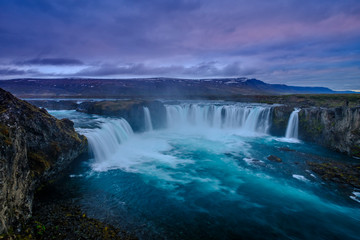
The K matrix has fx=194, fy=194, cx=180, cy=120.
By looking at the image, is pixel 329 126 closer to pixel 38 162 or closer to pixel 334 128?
pixel 334 128

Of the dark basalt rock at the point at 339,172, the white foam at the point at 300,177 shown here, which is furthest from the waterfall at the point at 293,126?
the white foam at the point at 300,177

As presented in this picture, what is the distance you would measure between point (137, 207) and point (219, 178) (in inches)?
269

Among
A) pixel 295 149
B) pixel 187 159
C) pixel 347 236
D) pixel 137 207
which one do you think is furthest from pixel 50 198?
A: pixel 295 149

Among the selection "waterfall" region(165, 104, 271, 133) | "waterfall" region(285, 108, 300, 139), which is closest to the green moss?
"waterfall" region(165, 104, 271, 133)

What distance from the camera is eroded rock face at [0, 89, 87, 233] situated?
20.4 feet

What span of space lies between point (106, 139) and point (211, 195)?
37.2 ft

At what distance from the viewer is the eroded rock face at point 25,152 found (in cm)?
622

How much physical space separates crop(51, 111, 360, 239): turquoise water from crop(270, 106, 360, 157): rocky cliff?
1631 millimetres

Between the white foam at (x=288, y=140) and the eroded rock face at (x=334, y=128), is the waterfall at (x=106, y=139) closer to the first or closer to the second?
the white foam at (x=288, y=140)

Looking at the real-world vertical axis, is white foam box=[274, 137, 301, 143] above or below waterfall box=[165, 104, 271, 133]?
below

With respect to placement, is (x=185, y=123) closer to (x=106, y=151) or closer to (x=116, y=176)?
(x=106, y=151)

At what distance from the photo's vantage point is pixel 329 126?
72.3ft

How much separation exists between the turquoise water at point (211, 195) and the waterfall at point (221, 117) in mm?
10437

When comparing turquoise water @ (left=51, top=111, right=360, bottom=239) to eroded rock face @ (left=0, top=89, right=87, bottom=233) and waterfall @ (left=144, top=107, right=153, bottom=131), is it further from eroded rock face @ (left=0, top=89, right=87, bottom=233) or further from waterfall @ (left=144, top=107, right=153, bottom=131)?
waterfall @ (left=144, top=107, right=153, bottom=131)
